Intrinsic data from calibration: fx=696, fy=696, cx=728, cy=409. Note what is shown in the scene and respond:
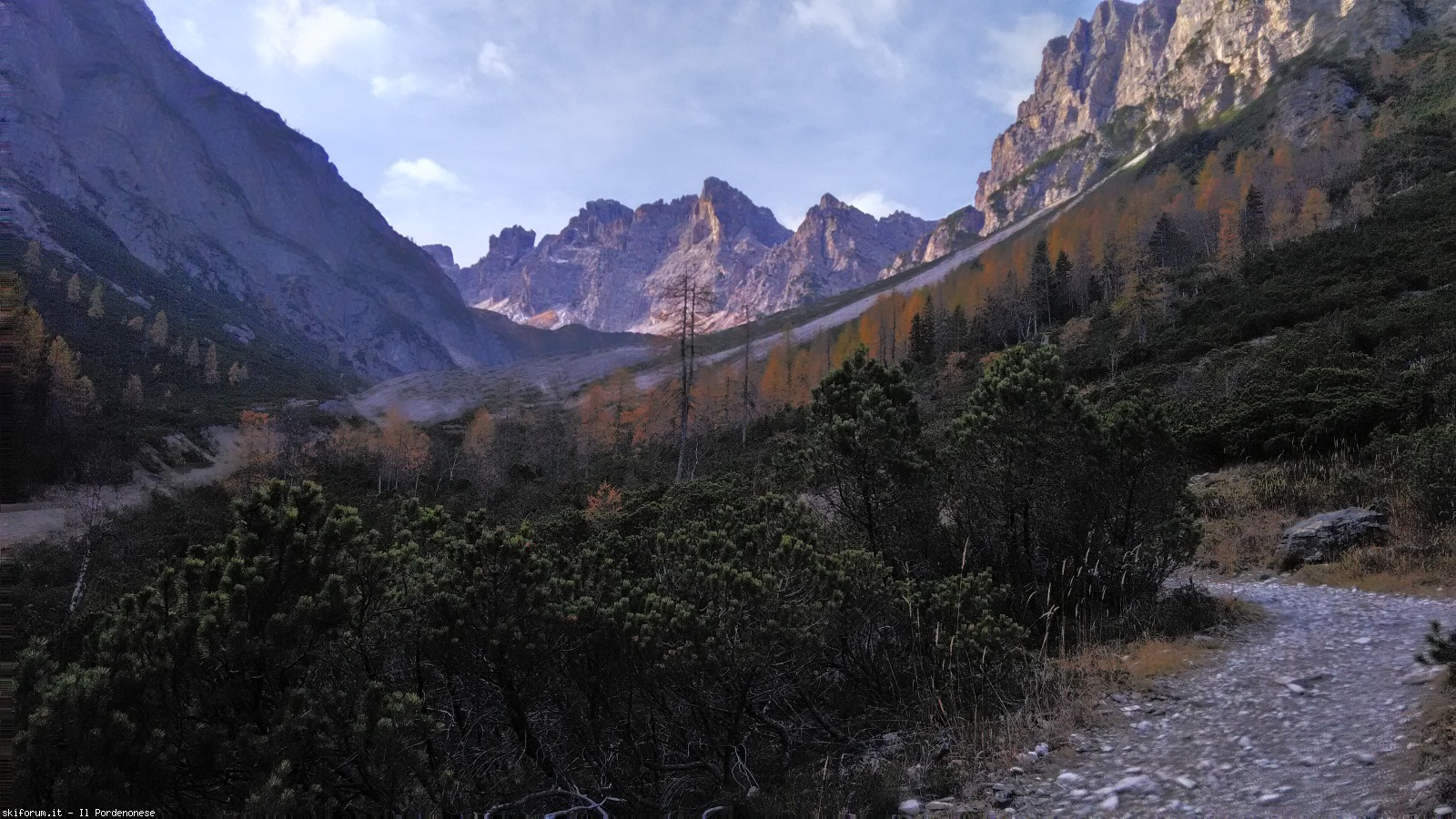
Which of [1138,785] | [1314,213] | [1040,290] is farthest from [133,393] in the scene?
[1314,213]

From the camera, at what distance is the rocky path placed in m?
4.06

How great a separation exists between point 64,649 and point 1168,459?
12814 mm

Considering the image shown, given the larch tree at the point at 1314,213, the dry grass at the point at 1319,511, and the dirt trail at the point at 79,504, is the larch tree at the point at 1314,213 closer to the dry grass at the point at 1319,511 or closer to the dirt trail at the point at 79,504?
the dry grass at the point at 1319,511

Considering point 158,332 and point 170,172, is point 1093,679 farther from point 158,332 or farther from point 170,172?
point 170,172

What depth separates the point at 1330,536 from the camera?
10.2 meters

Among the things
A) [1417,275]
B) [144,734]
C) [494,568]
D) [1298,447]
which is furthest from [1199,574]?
[1417,275]

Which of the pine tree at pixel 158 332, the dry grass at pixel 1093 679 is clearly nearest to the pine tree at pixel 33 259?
the pine tree at pixel 158 332

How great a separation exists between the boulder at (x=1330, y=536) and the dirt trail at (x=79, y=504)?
2867 cm

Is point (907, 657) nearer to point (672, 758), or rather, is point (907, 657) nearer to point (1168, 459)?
point (672, 758)

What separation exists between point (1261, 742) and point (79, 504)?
39.9 meters

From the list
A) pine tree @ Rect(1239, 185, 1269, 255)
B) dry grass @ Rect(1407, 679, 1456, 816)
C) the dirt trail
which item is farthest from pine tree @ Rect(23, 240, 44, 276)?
pine tree @ Rect(1239, 185, 1269, 255)

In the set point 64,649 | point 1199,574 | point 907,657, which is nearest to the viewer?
point 907,657

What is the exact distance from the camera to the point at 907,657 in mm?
6688

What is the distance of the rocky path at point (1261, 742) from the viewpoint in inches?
160
